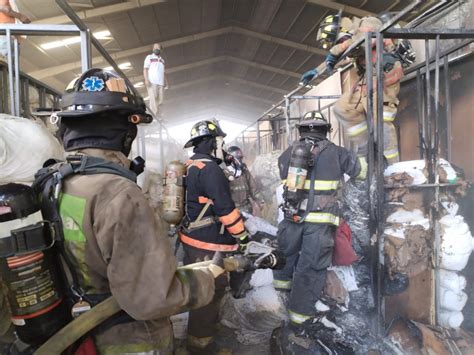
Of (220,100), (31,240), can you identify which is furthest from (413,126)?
(220,100)

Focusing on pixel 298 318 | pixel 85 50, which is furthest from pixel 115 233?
pixel 298 318

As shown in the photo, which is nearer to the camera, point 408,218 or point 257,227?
point 408,218

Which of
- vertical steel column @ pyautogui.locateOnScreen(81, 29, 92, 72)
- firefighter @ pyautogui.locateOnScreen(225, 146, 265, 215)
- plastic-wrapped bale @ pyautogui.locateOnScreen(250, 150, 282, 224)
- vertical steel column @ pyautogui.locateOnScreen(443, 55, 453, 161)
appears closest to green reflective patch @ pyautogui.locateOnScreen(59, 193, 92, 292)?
vertical steel column @ pyautogui.locateOnScreen(81, 29, 92, 72)

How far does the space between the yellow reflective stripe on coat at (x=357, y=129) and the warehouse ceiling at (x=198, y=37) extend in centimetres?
546

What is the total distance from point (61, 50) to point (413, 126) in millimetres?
8168

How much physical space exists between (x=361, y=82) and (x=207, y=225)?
1.98 metres

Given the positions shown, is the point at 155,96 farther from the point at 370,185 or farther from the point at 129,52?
the point at 370,185

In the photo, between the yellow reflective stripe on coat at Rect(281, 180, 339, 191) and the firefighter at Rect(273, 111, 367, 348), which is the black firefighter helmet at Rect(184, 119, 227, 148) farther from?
the yellow reflective stripe on coat at Rect(281, 180, 339, 191)

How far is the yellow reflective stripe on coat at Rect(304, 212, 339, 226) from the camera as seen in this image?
3.06m

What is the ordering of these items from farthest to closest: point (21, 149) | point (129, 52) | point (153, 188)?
point (129, 52)
point (153, 188)
point (21, 149)

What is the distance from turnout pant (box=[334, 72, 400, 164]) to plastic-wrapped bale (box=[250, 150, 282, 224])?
9.18ft

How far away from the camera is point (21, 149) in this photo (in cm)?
208

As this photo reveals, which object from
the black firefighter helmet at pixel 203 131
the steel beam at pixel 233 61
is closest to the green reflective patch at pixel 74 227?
the black firefighter helmet at pixel 203 131

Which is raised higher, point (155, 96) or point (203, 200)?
point (155, 96)
